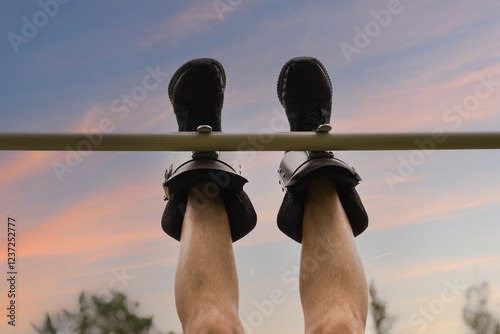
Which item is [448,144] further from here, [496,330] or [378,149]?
[496,330]

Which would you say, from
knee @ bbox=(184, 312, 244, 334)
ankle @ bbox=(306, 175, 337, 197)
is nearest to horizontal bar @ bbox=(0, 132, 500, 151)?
ankle @ bbox=(306, 175, 337, 197)

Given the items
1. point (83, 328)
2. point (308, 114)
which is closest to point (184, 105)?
point (308, 114)

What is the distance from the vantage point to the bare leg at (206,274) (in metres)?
1.21

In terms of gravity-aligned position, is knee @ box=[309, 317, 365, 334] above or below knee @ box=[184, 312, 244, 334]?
below

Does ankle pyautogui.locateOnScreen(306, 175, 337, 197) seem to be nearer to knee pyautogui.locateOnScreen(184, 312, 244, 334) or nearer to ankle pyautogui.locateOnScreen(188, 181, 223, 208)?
ankle pyautogui.locateOnScreen(188, 181, 223, 208)

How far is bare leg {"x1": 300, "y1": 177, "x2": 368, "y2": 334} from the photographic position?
1.22 metres

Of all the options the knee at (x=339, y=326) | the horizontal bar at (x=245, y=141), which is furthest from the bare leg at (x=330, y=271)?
the horizontal bar at (x=245, y=141)

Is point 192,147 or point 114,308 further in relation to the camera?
point 114,308

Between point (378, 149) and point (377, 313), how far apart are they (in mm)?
2032

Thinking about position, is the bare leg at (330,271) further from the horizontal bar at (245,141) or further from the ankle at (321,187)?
the horizontal bar at (245,141)

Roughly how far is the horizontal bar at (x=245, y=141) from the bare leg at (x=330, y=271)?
134 millimetres

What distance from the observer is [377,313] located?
317 cm

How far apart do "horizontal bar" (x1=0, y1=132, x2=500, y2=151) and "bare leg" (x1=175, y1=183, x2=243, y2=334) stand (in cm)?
15

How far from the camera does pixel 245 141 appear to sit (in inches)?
52.7
